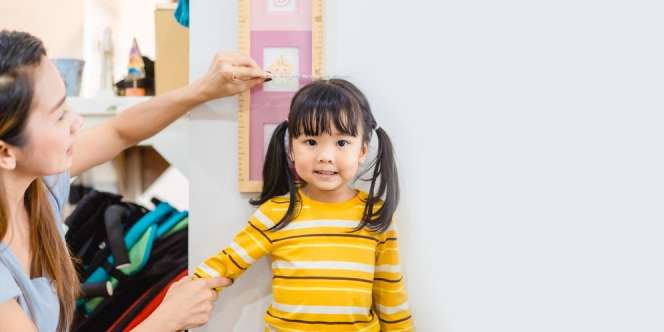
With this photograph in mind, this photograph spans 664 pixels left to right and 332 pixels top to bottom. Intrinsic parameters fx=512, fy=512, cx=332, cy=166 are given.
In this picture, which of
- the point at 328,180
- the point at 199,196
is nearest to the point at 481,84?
the point at 328,180

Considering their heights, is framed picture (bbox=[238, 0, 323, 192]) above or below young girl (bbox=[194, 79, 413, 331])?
above

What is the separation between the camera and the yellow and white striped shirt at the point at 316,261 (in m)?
0.83

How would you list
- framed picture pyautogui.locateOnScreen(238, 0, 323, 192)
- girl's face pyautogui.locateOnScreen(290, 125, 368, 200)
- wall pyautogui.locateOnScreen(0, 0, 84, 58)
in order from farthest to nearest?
wall pyautogui.locateOnScreen(0, 0, 84, 58) → framed picture pyautogui.locateOnScreen(238, 0, 323, 192) → girl's face pyautogui.locateOnScreen(290, 125, 368, 200)

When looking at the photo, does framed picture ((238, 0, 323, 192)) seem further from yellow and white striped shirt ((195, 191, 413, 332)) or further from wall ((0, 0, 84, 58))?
wall ((0, 0, 84, 58))

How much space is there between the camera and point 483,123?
3.02 feet

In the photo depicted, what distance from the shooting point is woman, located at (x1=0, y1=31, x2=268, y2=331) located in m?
0.67

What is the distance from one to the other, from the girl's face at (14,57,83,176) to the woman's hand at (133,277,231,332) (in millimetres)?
274

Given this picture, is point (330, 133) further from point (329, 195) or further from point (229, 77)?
point (229, 77)

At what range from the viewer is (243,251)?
861 millimetres

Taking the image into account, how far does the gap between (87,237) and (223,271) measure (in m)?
0.67

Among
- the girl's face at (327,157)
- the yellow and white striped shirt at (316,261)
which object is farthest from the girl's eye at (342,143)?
the yellow and white striped shirt at (316,261)

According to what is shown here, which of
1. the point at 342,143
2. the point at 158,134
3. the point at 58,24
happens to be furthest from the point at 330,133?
the point at 58,24

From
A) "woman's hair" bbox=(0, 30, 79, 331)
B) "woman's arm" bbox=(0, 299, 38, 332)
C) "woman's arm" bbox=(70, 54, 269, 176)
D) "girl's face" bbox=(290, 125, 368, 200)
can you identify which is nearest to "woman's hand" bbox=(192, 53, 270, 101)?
"woman's arm" bbox=(70, 54, 269, 176)

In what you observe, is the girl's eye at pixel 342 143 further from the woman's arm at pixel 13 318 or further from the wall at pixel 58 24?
the wall at pixel 58 24
